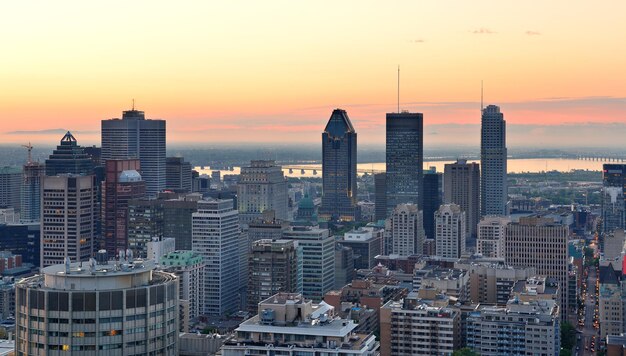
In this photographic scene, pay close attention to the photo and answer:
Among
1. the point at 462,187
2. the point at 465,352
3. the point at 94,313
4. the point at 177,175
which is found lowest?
the point at 465,352

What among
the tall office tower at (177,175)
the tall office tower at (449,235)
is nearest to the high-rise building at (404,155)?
the tall office tower at (177,175)

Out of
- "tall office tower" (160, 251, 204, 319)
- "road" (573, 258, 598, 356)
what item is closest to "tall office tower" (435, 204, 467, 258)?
"road" (573, 258, 598, 356)

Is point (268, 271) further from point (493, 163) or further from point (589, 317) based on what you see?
point (493, 163)

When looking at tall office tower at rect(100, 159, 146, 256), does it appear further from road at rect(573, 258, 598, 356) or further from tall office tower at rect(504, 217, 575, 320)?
road at rect(573, 258, 598, 356)

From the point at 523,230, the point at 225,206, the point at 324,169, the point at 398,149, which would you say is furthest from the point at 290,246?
the point at 324,169

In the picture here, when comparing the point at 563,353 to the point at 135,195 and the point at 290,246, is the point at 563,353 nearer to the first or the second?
the point at 290,246

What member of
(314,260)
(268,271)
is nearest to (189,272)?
(268,271)
